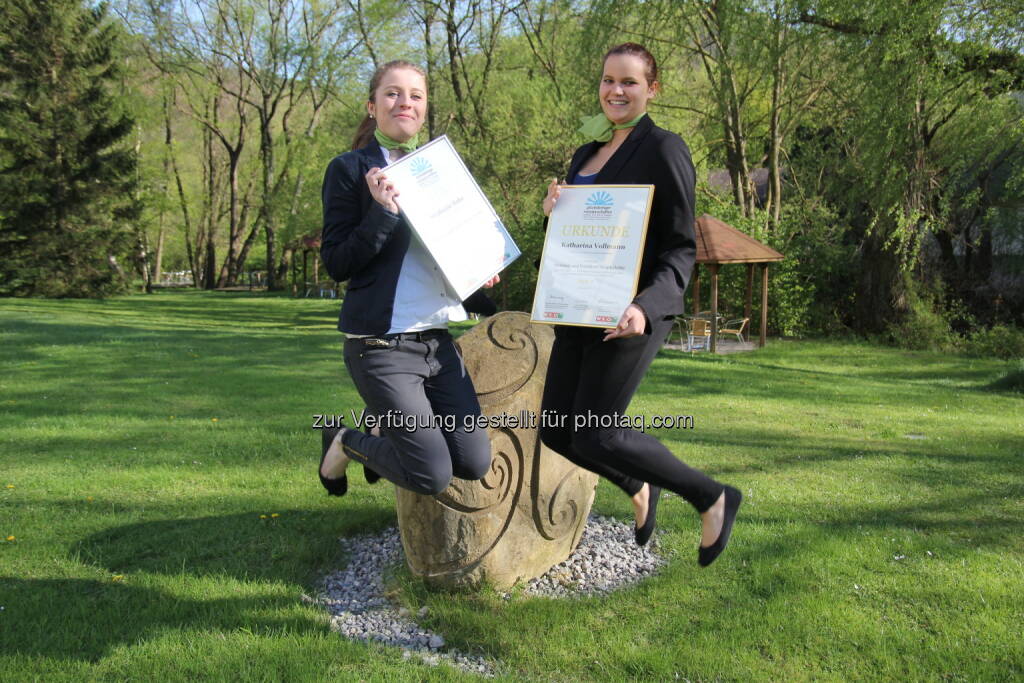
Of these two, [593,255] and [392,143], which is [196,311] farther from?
[593,255]

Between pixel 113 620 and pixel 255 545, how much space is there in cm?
113

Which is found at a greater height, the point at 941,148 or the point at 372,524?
the point at 941,148

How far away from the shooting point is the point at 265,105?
4144cm

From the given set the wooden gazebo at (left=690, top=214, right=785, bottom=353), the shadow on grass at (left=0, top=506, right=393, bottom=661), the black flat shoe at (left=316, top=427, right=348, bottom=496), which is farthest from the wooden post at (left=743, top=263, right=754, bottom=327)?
the black flat shoe at (left=316, top=427, right=348, bottom=496)

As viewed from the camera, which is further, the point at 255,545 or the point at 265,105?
the point at 265,105

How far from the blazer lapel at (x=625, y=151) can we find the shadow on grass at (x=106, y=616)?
2715mm

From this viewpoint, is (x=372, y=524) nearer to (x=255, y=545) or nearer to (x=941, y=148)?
(x=255, y=545)

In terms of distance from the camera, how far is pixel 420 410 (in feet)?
11.6

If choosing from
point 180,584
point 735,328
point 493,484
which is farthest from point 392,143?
point 735,328

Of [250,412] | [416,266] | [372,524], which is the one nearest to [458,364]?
[416,266]

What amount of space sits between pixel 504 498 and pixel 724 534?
133 centimetres

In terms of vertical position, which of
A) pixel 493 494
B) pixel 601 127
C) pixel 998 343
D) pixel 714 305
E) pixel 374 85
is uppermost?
pixel 374 85

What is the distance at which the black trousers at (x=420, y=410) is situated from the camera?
3502 mm

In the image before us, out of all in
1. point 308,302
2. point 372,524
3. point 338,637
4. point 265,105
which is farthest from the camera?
point 265,105
